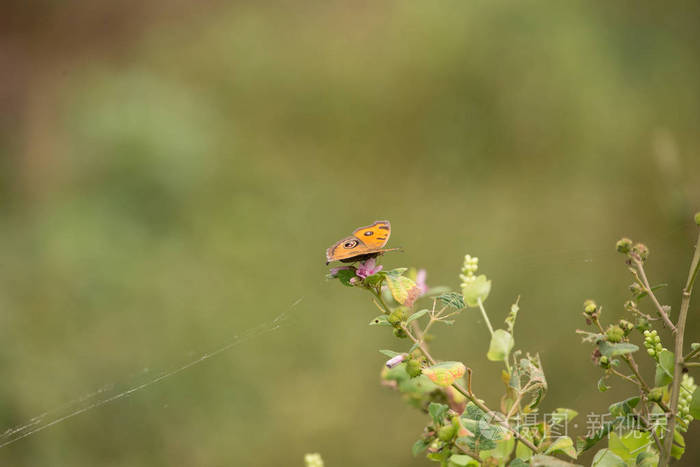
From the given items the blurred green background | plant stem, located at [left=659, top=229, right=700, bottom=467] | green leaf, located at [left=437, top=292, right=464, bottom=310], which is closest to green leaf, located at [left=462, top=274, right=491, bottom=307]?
green leaf, located at [left=437, top=292, right=464, bottom=310]

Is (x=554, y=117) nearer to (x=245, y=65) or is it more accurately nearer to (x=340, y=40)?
(x=340, y=40)

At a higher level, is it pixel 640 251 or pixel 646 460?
pixel 640 251

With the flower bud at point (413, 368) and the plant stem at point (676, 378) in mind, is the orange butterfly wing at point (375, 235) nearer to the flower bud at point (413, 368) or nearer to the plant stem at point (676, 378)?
the flower bud at point (413, 368)

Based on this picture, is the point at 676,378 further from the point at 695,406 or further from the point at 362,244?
the point at 362,244

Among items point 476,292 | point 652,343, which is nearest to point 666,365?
point 652,343

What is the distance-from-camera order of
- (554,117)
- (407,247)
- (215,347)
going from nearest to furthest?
(215,347) < (407,247) < (554,117)

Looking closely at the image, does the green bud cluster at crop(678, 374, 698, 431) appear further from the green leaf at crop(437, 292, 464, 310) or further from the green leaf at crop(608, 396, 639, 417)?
the green leaf at crop(437, 292, 464, 310)

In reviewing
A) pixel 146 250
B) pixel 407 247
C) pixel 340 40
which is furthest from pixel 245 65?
pixel 407 247
